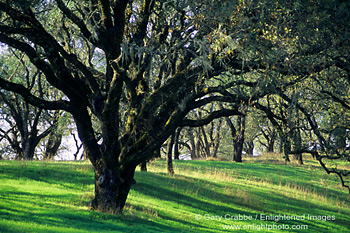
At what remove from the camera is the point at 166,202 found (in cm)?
1884

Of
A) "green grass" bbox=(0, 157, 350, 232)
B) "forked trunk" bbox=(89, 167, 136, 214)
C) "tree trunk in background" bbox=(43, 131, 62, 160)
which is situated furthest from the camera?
"tree trunk in background" bbox=(43, 131, 62, 160)

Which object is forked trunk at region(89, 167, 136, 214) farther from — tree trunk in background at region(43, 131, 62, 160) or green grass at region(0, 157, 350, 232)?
tree trunk in background at region(43, 131, 62, 160)

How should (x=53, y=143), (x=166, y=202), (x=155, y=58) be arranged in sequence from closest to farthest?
(x=155, y=58)
(x=166, y=202)
(x=53, y=143)

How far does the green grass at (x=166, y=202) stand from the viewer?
482 inches

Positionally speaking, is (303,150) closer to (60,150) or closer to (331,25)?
(331,25)

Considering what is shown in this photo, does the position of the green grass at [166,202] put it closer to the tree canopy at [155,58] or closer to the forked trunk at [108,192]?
the forked trunk at [108,192]

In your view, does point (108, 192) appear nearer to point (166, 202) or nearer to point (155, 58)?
point (155, 58)

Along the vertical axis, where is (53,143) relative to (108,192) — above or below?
above

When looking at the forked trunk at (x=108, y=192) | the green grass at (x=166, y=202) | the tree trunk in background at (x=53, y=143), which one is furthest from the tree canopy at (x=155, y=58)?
the tree trunk in background at (x=53, y=143)

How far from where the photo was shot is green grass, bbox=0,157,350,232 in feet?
40.1

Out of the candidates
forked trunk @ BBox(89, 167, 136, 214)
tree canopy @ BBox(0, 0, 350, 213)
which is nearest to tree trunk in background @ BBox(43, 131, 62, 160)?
tree canopy @ BBox(0, 0, 350, 213)

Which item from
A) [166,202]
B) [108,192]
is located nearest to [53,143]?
[166,202]

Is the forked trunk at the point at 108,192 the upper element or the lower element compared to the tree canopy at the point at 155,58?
lower

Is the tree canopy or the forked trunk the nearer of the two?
the tree canopy
